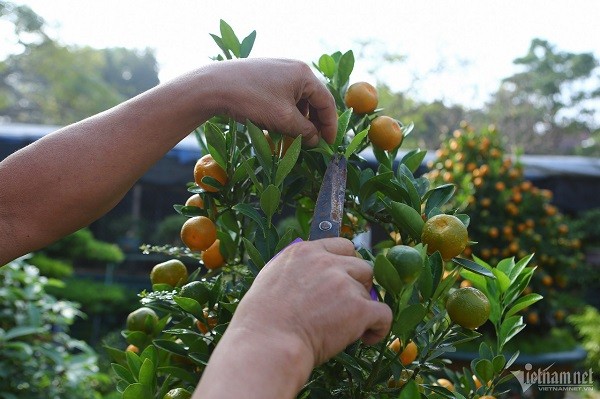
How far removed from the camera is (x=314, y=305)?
2.30ft

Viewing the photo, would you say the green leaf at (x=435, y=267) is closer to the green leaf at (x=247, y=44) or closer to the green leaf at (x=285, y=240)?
the green leaf at (x=285, y=240)

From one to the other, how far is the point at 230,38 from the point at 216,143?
235mm

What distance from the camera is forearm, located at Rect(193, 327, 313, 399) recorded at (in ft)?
2.05

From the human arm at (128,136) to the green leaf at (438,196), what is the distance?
0.21m

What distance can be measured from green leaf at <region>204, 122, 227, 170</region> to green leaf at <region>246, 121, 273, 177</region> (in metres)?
0.08

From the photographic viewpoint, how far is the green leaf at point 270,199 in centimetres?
92

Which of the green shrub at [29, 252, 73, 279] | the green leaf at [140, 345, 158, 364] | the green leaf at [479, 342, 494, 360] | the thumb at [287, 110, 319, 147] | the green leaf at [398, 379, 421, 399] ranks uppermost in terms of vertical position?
the thumb at [287, 110, 319, 147]

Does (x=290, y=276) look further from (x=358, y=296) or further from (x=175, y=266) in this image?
(x=175, y=266)

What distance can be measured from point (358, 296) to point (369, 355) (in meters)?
0.30

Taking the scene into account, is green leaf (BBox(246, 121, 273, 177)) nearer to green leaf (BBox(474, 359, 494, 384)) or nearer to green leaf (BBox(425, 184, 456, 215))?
green leaf (BBox(425, 184, 456, 215))

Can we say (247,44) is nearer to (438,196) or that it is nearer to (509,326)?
(438,196)

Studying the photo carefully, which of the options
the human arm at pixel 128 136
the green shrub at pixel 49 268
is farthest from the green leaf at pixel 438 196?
the green shrub at pixel 49 268

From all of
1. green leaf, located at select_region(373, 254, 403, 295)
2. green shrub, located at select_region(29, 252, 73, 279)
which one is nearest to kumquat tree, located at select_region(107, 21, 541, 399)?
green leaf, located at select_region(373, 254, 403, 295)

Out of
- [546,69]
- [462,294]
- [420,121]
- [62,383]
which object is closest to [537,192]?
[62,383]
